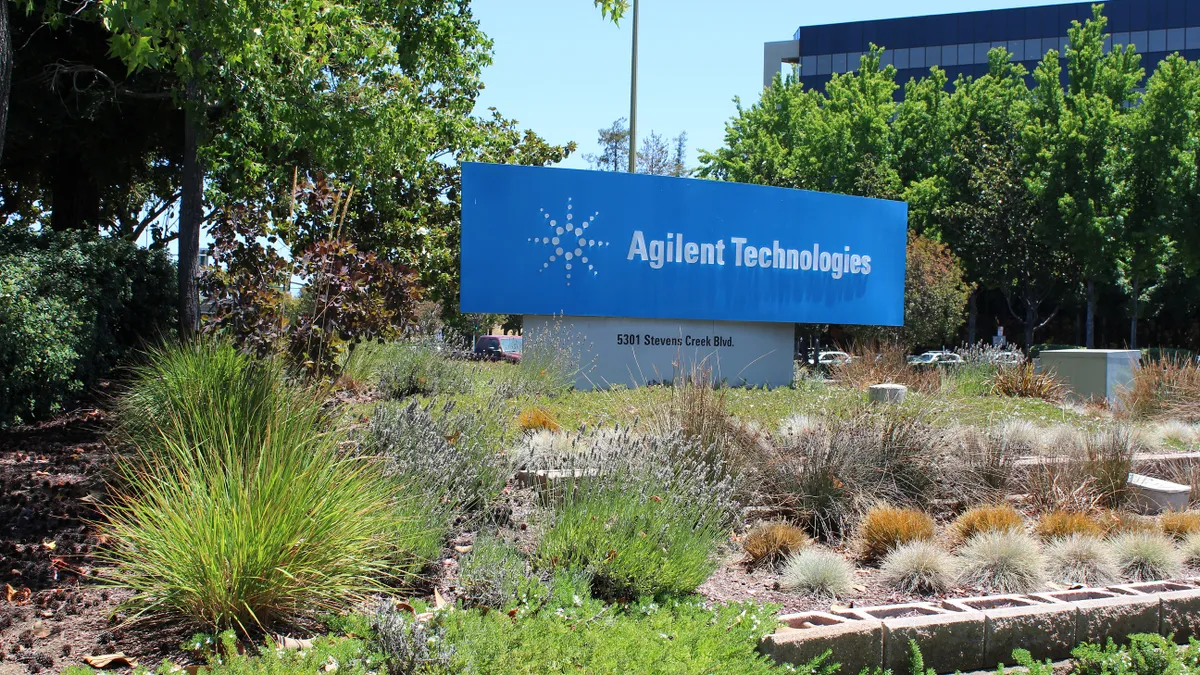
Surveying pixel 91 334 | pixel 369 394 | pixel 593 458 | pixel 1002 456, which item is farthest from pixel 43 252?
pixel 1002 456

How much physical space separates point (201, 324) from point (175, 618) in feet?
21.7

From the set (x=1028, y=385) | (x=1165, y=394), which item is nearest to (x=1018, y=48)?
(x=1028, y=385)

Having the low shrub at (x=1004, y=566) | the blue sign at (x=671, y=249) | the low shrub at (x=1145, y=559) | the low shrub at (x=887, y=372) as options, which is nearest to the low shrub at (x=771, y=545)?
the low shrub at (x=1004, y=566)

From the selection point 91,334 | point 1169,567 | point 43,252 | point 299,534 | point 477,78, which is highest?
point 477,78

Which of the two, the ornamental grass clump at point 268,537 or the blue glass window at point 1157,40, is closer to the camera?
the ornamental grass clump at point 268,537

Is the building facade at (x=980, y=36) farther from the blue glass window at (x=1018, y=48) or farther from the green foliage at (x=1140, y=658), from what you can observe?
the green foliage at (x=1140, y=658)

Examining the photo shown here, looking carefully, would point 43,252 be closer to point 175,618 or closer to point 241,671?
point 175,618

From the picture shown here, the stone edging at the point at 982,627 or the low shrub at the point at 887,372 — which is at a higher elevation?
the low shrub at the point at 887,372

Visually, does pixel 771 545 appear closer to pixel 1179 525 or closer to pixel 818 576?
pixel 818 576

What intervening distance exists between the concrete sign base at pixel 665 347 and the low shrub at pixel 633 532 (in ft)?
23.9

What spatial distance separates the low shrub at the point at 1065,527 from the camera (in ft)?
21.5

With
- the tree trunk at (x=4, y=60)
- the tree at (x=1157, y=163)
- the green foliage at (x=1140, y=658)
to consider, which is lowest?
the green foliage at (x=1140, y=658)

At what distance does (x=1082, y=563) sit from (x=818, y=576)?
182 cm

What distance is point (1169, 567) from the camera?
6.05 metres
